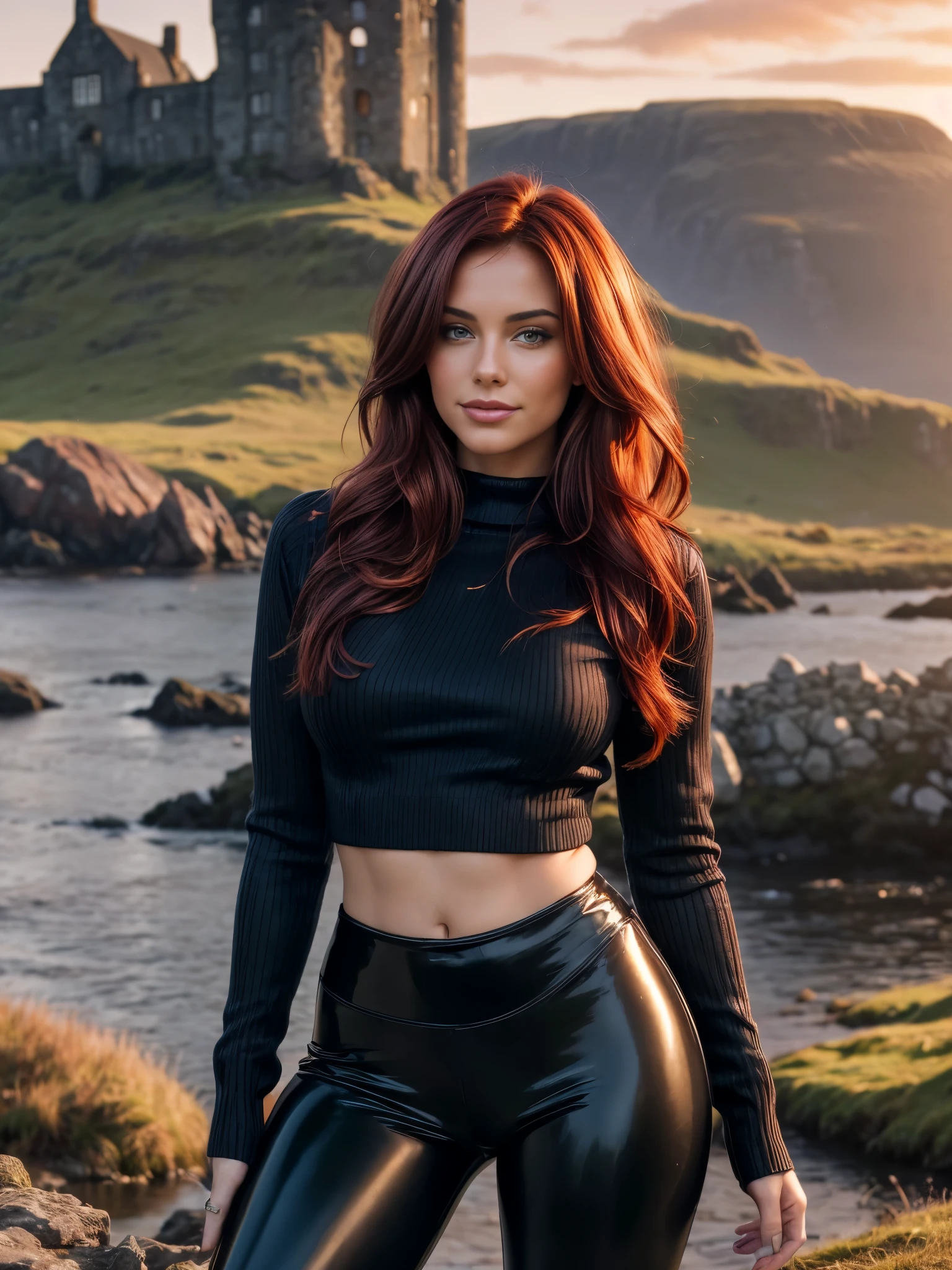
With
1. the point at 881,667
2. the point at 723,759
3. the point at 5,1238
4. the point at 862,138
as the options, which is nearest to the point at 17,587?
→ the point at 881,667

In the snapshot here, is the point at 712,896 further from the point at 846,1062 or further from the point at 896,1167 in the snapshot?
the point at 846,1062

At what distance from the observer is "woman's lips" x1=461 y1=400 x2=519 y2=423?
2.24 m

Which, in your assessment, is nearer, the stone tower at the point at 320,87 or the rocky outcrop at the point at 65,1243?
the rocky outcrop at the point at 65,1243

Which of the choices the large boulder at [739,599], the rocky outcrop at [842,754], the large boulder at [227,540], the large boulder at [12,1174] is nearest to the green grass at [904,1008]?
the rocky outcrop at [842,754]

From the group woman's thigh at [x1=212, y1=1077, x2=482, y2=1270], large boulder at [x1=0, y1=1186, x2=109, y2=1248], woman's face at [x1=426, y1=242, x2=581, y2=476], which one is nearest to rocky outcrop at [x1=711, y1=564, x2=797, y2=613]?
large boulder at [x1=0, y1=1186, x2=109, y2=1248]

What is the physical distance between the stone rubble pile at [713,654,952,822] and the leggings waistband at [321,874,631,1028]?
45.3 feet

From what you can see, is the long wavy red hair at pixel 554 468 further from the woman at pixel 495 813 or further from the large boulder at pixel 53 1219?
the large boulder at pixel 53 1219

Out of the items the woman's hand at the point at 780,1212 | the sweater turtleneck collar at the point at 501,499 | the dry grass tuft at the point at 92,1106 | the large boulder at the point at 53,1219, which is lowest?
the dry grass tuft at the point at 92,1106

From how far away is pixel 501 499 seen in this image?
236 cm

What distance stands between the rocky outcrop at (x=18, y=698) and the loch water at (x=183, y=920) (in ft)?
1.29

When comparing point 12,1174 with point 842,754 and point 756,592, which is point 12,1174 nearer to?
point 842,754

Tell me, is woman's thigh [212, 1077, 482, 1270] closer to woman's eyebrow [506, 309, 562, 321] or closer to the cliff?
woman's eyebrow [506, 309, 562, 321]

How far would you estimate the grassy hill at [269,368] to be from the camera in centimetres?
4641

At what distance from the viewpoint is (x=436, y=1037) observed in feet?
6.56
